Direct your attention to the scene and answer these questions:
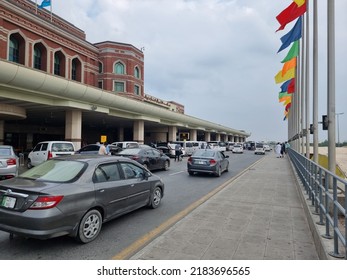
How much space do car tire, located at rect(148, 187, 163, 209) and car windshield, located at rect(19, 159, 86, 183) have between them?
2.38 meters

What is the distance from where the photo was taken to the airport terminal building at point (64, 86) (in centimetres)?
1853

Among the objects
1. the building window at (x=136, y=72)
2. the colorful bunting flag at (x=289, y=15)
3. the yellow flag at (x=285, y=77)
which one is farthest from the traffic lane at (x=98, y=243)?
the building window at (x=136, y=72)

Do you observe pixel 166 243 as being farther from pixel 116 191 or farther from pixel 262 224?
pixel 262 224

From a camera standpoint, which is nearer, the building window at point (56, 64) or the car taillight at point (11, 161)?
the car taillight at point (11, 161)

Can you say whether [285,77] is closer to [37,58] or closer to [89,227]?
[89,227]

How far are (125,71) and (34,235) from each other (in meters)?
44.6

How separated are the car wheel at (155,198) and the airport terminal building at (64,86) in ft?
44.2

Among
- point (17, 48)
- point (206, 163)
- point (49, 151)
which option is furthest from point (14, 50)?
point (206, 163)

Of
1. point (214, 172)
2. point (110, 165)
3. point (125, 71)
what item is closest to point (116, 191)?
point (110, 165)

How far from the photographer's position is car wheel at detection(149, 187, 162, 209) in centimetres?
686

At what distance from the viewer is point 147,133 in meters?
53.3

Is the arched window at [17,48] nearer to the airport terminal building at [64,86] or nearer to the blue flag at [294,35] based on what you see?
the airport terminal building at [64,86]

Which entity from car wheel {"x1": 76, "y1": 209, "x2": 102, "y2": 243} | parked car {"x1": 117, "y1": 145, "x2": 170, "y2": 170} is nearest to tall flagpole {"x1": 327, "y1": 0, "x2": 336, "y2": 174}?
car wheel {"x1": 76, "y1": 209, "x2": 102, "y2": 243}

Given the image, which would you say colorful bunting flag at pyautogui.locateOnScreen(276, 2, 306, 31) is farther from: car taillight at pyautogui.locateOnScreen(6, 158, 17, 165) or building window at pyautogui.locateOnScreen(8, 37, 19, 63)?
building window at pyautogui.locateOnScreen(8, 37, 19, 63)
